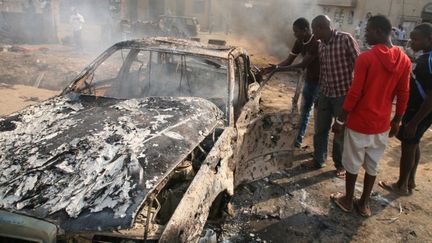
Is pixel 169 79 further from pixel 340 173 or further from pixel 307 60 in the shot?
pixel 340 173

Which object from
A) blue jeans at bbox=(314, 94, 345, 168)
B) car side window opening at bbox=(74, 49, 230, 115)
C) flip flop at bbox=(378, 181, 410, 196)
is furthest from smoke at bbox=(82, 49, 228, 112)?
flip flop at bbox=(378, 181, 410, 196)

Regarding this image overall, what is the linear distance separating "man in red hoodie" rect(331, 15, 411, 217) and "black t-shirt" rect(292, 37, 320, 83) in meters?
1.44

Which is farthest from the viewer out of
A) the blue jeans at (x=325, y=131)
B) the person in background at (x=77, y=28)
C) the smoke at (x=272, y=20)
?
the smoke at (x=272, y=20)

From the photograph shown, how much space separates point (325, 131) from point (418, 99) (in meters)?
1.22

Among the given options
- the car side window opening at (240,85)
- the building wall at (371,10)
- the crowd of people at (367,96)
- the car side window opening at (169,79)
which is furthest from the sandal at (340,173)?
the building wall at (371,10)

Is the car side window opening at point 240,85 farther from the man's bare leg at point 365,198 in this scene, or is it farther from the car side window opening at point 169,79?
the man's bare leg at point 365,198

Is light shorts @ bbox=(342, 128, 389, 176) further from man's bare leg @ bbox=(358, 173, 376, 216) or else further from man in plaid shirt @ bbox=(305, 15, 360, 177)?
man in plaid shirt @ bbox=(305, 15, 360, 177)

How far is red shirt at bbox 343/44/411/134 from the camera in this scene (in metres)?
3.21

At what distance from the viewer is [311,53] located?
477cm

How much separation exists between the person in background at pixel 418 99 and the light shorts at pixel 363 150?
0.54 metres

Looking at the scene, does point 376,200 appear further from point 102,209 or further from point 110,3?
point 110,3

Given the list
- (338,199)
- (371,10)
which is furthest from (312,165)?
(371,10)

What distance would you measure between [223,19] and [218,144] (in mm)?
27327

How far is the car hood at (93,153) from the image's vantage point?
80.8 inches
